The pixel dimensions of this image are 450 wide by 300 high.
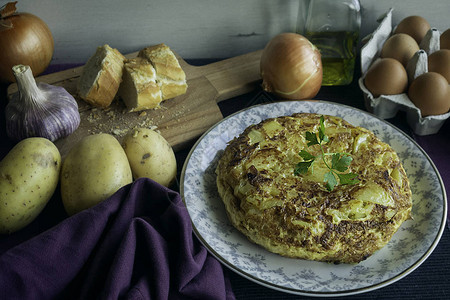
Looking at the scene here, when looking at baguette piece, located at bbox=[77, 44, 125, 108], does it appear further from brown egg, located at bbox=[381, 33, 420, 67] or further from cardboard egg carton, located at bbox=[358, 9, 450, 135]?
brown egg, located at bbox=[381, 33, 420, 67]

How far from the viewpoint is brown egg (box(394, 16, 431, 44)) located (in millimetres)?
1771

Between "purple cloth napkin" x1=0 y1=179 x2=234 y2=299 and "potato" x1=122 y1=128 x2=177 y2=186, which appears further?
"potato" x1=122 y1=128 x2=177 y2=186

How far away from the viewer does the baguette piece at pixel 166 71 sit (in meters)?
1.65

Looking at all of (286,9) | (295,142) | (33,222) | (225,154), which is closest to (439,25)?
(286,9)

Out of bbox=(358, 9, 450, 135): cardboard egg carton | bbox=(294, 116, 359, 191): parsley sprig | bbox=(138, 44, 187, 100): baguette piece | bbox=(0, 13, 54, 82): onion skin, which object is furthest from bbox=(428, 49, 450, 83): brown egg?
bbox=(0, 13, 54, 82): onion skin

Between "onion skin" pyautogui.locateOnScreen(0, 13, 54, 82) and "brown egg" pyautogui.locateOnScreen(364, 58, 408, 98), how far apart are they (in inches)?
50.3

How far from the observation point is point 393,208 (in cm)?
118

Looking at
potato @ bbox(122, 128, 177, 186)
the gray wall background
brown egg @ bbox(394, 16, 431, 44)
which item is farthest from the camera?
the gray wall background

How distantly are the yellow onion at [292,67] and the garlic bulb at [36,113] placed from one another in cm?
75

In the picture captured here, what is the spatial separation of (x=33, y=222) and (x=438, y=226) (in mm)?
1175

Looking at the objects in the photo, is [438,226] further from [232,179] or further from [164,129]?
[164,129]

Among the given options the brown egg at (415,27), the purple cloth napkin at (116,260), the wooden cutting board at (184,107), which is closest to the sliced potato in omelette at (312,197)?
the purple cloth napkin at (116,260)

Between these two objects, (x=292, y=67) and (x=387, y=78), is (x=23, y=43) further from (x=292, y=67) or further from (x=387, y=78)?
(x=387, y=78)

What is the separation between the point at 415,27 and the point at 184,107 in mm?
988
